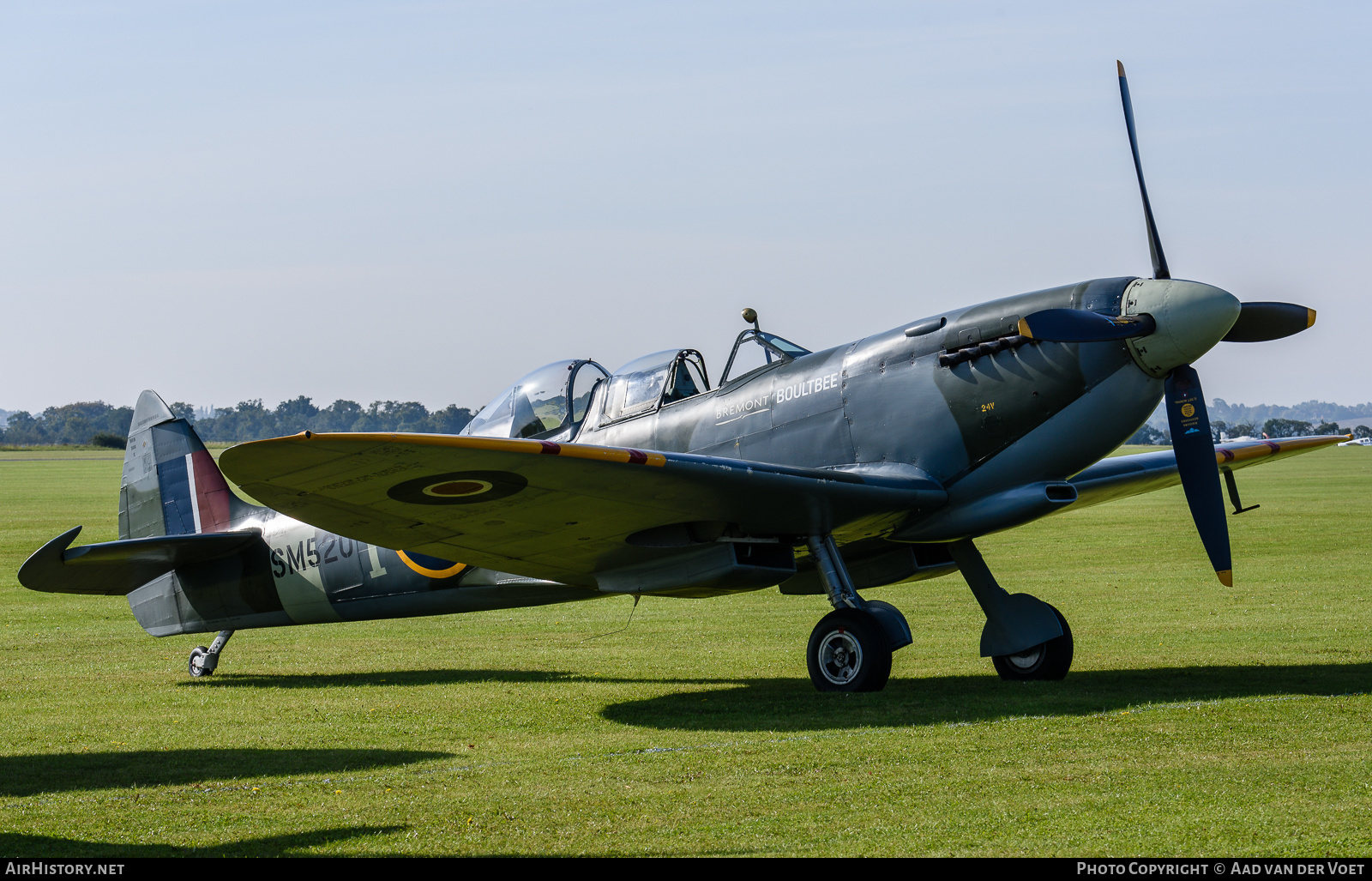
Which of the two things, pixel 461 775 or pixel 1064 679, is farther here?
pixel 1064 679

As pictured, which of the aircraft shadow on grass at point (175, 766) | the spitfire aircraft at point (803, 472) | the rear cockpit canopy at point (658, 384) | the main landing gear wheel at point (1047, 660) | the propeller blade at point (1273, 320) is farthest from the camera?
Answer: the rear cockpit canopy at point (658, 384)

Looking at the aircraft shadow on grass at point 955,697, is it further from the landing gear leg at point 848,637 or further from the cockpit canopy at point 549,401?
the cockpit canopy at point 549,401

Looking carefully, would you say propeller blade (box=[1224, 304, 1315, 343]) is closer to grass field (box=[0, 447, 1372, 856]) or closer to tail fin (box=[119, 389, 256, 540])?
grass field (box=[0, 447, 1372, 856])

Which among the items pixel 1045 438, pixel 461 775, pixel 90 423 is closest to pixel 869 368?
pixel 1045 438

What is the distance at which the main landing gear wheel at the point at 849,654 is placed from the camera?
813cm

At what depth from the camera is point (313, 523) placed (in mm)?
7676

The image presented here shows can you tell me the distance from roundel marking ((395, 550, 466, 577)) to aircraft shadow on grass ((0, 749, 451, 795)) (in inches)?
116

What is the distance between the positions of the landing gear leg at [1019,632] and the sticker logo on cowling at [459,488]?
3689mm

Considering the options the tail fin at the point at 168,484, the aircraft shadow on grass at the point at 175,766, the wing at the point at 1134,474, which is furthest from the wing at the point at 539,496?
the tail fin at the point at 168,484

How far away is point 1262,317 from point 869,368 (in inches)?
108

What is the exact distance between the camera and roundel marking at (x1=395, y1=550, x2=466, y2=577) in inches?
395

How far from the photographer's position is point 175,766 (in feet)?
22.1
